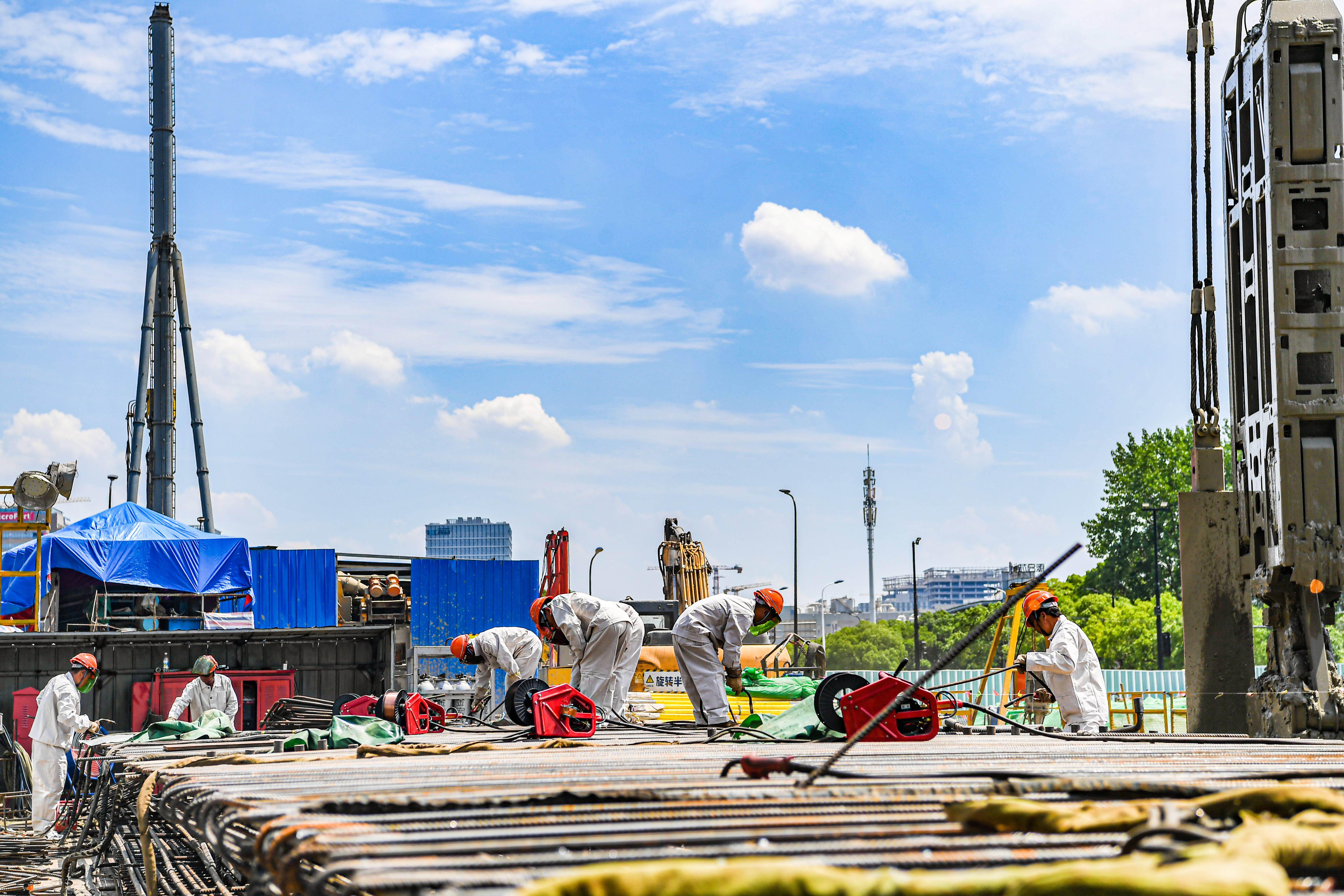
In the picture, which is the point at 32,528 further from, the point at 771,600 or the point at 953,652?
the point at 953,652

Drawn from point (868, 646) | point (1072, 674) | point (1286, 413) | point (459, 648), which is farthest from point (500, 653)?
point (868, 646)

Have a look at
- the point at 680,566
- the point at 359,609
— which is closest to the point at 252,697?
the point at 680,566

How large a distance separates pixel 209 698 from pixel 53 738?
184 cm

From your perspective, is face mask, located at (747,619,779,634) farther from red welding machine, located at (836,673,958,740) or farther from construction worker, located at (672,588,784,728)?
red welding machine, located at (836,673,958,740)

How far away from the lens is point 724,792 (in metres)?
3.45

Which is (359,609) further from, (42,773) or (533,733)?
(533,733)

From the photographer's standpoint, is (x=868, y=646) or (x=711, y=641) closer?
(x=711, y=641)

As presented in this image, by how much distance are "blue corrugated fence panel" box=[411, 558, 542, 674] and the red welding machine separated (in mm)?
32337

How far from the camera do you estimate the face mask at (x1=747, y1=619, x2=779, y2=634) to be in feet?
35.9

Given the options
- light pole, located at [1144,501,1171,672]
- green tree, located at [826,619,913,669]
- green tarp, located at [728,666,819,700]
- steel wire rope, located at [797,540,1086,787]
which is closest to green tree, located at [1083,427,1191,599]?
light pole, located at [1144,501,1171,672]

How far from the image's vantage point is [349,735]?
7.36 m

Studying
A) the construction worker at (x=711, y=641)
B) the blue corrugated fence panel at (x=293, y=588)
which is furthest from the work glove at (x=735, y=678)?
the blue corrugated fence panel at (x=293, y=588)

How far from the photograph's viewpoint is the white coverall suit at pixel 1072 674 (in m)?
10.6

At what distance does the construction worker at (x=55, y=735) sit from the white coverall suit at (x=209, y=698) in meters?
1.10
